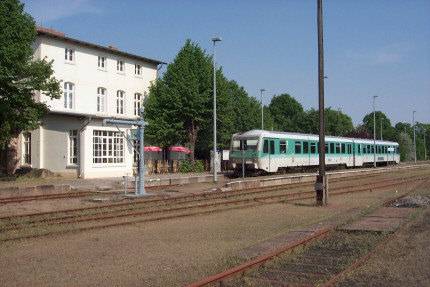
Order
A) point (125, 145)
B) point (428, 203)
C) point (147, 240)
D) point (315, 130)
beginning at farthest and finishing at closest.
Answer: point (315, 130), point (125, 145), point (428, 203), point (147, 240)

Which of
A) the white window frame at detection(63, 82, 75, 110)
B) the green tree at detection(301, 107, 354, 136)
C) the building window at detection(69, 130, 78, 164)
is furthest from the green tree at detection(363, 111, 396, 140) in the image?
the building window at detection(69, 130, 78, 164)

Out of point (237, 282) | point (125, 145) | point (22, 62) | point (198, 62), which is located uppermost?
point (198, 62)

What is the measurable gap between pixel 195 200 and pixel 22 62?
49.1 feet

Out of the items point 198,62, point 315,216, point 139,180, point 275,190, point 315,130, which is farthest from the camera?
point 315,130

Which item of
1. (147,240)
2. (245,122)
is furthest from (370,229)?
(245,122)

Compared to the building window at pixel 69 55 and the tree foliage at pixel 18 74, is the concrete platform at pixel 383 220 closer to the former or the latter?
the tree foliage at pixel 18 74

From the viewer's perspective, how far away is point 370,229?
41.1 feet

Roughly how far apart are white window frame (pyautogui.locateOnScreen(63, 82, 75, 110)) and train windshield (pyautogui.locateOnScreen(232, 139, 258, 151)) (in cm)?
1363

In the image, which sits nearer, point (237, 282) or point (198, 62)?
point (237, 282)

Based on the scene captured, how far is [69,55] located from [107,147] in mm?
9318

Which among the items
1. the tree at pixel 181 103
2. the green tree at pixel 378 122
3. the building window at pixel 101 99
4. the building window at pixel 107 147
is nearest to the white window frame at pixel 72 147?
the building window at pixel 107 147

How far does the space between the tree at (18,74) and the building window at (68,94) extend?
955 cm

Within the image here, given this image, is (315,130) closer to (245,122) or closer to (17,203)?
(245,122)

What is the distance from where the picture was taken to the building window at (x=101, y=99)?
4444 centimetres
